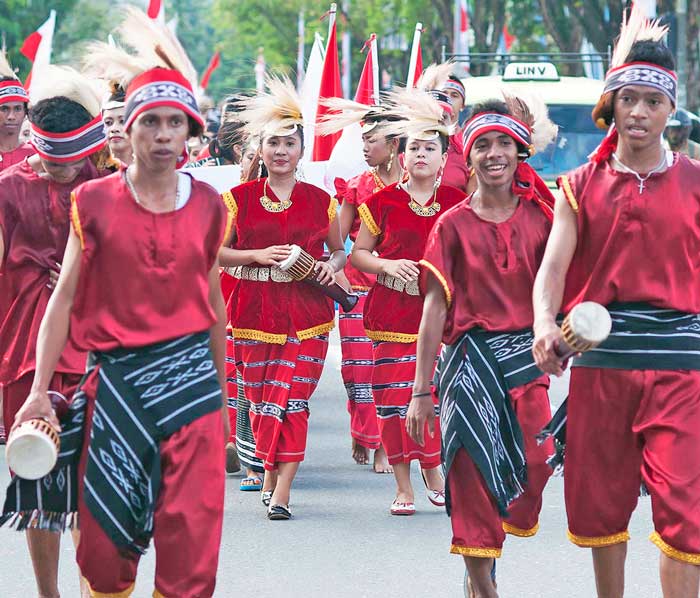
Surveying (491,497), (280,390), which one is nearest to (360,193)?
(280,390)

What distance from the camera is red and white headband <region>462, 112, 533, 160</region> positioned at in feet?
21.4

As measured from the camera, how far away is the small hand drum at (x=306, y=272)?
882cm

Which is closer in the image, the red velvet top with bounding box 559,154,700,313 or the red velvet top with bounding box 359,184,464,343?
the red velvet top with bounding box 559,154,700,313

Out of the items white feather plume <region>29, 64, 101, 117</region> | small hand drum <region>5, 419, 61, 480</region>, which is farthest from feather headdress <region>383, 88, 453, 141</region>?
small hand drum <region>5, 419, 61, 480</region>

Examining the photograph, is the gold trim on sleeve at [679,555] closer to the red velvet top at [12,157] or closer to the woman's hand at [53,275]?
the woman's hand at [53,275]

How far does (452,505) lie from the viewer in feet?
21.1

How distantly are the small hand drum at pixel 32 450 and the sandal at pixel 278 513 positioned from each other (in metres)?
3.53

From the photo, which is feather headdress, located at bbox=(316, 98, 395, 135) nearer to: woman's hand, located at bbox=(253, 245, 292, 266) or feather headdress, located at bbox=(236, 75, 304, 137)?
feather headdress, located at bbox=(236, 75, 304, 137)

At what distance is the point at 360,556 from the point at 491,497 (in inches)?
65.5

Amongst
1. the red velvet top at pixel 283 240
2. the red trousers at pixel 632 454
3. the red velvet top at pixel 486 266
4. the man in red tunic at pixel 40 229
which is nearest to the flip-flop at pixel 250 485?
the red velvet top at pixel 283 240

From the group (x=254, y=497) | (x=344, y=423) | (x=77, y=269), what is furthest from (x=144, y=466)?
(x=344, y=423)

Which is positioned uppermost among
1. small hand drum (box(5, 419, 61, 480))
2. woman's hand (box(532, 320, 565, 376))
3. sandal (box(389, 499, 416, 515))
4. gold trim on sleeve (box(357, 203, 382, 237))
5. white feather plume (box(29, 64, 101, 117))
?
white feather plume (box(29, 64, 101, 117))

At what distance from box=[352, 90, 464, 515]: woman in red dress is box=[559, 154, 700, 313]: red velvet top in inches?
104

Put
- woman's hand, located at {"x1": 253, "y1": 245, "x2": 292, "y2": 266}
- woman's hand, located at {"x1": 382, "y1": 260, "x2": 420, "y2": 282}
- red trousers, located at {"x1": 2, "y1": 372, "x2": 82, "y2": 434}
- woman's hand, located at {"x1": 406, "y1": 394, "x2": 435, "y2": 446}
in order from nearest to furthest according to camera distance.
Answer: woman's hand, located at {"x1": 406, "y1": 394, "x2": 435, "y2": 446} < red trousers, located at {"x1": 2, "y1": 372, "x2": 82, "y2": 434} < woman's hand, located at {"x1": 382, "y1": 260, "x2": 420, "y2": 282} < woman's hand, located at {"x1": 253, "y1": 245, "x2": 292, "y2": 266}
